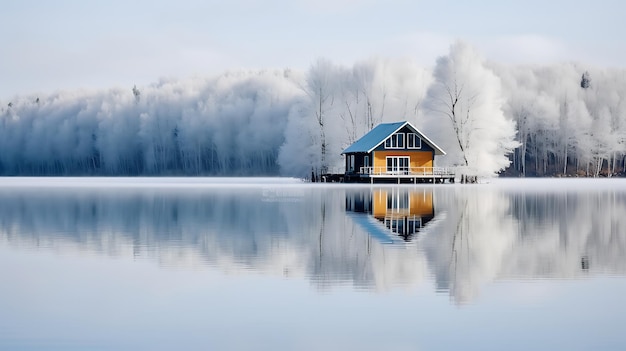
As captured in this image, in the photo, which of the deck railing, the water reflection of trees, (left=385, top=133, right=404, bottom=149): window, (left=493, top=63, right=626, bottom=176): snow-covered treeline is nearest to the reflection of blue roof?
(left=385, top=133, right=404, bottom=149): window

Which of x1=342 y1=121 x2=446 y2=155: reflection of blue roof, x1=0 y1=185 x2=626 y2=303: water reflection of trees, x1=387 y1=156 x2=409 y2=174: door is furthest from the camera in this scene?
x1=387 y1=156 x2=409 y2=174: door

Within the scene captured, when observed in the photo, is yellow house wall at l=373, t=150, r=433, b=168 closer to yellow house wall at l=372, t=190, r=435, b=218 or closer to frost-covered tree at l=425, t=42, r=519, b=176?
frost-covered tree at l=425, t=42, r=519, b=176

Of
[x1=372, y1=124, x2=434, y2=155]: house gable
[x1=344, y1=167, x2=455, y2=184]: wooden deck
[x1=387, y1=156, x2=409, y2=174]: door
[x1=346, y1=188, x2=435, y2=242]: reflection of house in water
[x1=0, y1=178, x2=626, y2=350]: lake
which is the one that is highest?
[x1=372, y1=124, x2=434, y2=155]: house gable

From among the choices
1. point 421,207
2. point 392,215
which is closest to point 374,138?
point 421,207

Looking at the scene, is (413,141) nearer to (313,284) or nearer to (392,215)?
(392,215)

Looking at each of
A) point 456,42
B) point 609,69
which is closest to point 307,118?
point 456,42

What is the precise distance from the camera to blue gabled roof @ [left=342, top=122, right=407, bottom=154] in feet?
208

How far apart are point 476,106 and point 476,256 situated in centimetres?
4908

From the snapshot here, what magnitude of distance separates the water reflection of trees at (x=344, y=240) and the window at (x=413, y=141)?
1212 inches

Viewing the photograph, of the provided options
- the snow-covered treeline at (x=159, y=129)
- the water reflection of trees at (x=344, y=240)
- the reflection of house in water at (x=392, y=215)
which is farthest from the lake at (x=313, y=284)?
the snow-covered treeline at (x=159, y=129)

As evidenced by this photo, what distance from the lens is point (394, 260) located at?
16.2 m

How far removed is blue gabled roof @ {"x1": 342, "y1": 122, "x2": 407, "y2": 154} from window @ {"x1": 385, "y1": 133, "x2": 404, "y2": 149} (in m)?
0.53

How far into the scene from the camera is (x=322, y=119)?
70250mm

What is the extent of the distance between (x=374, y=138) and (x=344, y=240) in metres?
45.8
